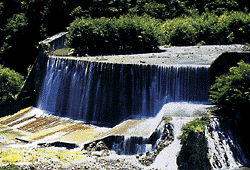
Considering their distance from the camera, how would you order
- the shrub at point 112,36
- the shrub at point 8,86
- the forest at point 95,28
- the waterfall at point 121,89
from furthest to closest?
1. the forest at point 95,28
2. the shrub at point 112,36
3. the shrub at point 8,86
4. the waterfall at point 121,89

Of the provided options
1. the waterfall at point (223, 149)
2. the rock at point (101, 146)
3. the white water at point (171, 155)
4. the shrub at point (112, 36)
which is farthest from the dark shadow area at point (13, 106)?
the waterfall at point (223, 149)

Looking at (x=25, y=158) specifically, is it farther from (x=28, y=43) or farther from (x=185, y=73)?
(x=28, y=43)

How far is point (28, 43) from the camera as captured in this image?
2386 centimetres

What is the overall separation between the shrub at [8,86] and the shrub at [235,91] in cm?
1063

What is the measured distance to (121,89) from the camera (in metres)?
16.4

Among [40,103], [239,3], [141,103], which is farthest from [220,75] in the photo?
[239,3]

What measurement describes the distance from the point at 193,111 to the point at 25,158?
227 inches

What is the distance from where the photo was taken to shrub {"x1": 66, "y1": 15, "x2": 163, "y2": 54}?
20.6m

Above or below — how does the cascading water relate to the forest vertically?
below

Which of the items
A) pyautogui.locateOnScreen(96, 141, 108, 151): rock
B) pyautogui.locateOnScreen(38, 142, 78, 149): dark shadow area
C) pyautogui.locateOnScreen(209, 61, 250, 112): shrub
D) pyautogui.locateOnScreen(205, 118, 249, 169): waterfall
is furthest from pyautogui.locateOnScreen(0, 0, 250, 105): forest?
→ pyautogui.locateOnScreen(205, 118, 249, 169): waterfall

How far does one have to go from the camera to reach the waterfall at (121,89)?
1552 centimetres

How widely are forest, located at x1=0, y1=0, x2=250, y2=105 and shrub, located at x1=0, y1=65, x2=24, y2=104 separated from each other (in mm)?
341

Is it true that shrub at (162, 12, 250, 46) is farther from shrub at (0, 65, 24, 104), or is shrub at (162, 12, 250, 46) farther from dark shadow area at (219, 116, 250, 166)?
dark shadow area at (219, 116, 250, 166)

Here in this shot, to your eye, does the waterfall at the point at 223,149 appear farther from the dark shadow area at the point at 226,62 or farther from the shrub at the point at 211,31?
the shrub at the point at 211,31
